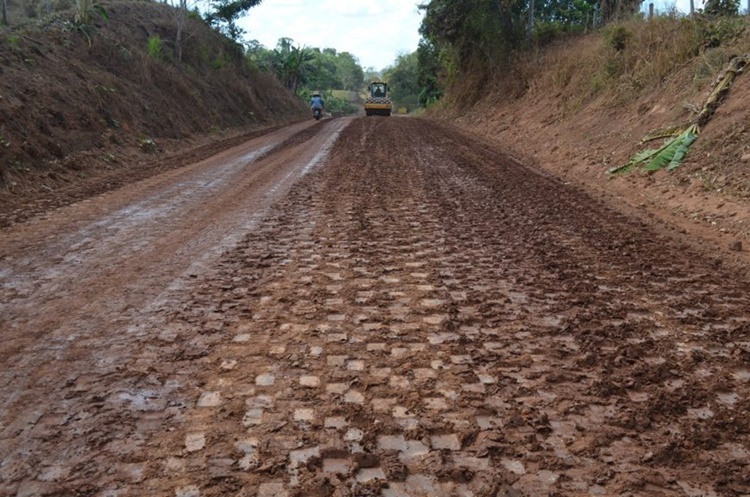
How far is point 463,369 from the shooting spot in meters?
3.14

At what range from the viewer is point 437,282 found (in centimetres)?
457

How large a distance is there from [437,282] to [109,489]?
2933 mm

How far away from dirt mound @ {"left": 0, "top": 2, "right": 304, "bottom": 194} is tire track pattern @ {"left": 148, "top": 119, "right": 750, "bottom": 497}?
22.0 feet

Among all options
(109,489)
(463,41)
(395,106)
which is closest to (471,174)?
(109,489)

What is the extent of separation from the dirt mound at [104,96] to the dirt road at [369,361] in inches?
194

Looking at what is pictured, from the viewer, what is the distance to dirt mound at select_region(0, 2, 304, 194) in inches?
402

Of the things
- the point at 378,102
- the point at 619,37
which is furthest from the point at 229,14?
the point at 619,37

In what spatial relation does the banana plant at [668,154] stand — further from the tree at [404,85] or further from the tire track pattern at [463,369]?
the tree at [404,85]

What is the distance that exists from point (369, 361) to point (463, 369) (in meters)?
0.54

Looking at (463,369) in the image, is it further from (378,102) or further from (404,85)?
(404,85)

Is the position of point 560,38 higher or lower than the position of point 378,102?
higher

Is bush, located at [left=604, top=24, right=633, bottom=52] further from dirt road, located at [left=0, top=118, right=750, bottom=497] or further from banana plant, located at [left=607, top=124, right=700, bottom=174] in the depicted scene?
dirt road, located at [left=0, top=118, right=750, bottom=497]

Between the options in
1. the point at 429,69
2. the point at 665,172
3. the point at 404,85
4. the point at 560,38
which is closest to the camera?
the point at 665,172

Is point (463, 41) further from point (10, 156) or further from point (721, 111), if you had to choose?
point (10, 156)
